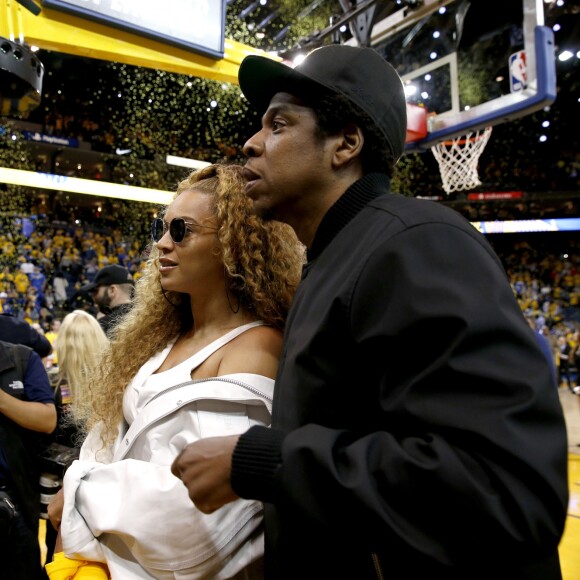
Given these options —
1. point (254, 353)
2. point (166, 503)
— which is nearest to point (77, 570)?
point (166, 503)

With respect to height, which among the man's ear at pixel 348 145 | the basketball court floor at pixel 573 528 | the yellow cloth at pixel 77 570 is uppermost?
the man's ear at pixel 348 145

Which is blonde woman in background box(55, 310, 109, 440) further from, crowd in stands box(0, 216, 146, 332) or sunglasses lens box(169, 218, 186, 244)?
crowd in stands box(0, 216, 146, 332)

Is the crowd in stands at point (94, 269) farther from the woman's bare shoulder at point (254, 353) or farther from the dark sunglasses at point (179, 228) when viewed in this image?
the woman's bare shoulder at point (254, 353)

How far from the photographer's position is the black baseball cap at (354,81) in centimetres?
114

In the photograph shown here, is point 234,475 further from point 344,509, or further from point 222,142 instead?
point 222,142

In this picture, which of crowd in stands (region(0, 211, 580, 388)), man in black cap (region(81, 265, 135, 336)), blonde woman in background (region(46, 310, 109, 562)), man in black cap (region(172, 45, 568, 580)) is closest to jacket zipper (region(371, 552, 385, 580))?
man in black cap (region(172, 45, 568, 580))

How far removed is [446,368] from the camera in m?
0.78

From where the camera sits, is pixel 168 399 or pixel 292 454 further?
pixel 168 399

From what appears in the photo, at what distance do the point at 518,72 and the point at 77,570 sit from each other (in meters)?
4.41

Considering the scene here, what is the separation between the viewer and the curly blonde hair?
162 cm

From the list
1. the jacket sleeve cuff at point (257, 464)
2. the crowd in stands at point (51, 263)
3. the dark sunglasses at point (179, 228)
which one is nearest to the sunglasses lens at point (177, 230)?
the dark sunglasses at point (179, 228)

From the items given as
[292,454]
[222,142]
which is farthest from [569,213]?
[292,454]

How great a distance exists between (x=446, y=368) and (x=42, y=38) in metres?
2.88

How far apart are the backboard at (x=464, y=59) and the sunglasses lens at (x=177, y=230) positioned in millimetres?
3417
